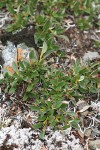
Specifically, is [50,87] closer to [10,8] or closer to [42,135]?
[42,135]

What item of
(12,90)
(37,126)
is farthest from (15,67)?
(37,126)

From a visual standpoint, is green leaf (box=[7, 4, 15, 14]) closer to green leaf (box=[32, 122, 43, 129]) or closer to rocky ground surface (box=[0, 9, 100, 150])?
rocky ground surface (box=[0, 9, 100, 150])

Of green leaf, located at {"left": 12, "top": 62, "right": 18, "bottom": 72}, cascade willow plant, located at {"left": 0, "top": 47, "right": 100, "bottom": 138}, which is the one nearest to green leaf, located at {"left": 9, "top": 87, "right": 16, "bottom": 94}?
cascade willow plant, located at {"left": 0, "top": 47, "right": 100, "bottom": 138}

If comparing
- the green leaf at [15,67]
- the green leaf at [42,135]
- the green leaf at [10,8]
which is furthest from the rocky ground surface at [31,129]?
Answer: the green leaf at [10,8]

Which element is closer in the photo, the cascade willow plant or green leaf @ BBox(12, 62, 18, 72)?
the cascade willow plant

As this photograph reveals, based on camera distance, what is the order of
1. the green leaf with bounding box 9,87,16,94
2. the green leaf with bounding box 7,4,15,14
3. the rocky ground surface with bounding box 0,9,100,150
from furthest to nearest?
the green leaf with bounding box 7,4,15,14, the green leaf with bounding box 9,87,16,94, the rocky ground surface with bounding box 0,9,100,150

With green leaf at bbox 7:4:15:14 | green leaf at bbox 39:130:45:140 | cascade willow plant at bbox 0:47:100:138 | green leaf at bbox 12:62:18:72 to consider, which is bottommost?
green leaf at bbox 39:130:45:140

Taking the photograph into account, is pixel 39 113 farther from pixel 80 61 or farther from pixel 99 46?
pixel 99 46

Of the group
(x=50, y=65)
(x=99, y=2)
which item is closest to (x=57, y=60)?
(x=50, y=65)
